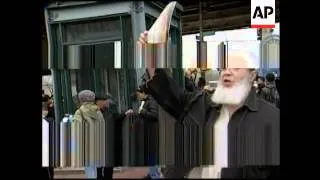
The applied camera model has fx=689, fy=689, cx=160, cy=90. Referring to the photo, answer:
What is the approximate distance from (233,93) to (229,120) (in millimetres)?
243

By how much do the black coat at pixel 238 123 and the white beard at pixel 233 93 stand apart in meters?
0.05

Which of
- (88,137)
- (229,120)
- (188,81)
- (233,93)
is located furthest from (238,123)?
(88,137)

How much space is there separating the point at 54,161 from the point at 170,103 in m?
1.16

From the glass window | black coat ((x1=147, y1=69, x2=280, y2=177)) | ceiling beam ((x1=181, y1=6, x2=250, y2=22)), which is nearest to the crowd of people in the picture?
black coat ((x1=147, y1=69, x2=280, y2=177))

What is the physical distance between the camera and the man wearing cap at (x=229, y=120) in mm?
6094

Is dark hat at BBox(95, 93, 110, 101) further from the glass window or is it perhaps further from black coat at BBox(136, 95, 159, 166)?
the glass window

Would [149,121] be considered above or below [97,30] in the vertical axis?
below

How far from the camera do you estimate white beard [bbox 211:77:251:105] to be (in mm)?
6105

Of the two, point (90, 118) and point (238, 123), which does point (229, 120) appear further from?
point (90, 118)

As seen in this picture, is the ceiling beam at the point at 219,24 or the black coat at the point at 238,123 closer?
the ceiling beam at the point at 219,24

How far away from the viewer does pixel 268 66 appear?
604 centimetres

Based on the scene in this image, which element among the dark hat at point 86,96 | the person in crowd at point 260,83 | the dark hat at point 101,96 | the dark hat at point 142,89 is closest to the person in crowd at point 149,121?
the dark hat at point 142,89

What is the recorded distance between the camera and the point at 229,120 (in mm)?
6141

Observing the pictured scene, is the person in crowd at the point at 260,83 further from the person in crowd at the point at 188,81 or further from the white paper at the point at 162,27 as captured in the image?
the white paper at the point at 162,27
